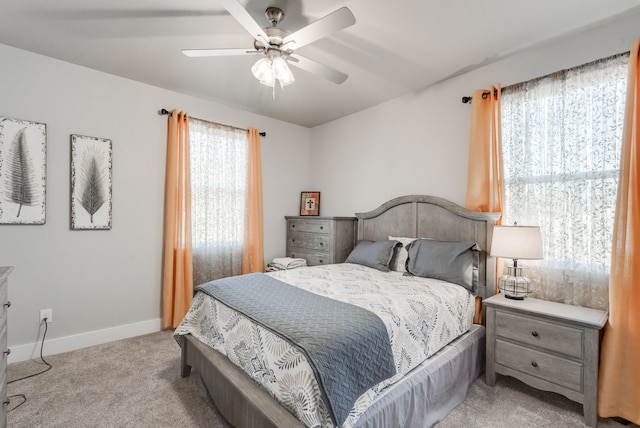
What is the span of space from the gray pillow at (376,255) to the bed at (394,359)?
0.06 metres

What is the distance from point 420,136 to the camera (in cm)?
315

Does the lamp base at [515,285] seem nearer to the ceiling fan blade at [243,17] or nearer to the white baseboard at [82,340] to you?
the ceiling fan blade at [243,17]

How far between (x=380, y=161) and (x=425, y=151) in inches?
23.4

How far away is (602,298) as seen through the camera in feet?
6.52

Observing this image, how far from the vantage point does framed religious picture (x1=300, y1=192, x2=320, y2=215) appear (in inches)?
170

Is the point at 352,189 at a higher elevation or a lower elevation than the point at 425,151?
lower

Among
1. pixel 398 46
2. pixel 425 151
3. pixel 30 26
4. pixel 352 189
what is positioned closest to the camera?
pixel 30 26

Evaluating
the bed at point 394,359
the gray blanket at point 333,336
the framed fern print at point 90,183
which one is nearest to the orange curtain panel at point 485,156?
the bed at point 394,359

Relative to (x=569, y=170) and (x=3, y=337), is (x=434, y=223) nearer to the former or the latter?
(x=569, y=170)

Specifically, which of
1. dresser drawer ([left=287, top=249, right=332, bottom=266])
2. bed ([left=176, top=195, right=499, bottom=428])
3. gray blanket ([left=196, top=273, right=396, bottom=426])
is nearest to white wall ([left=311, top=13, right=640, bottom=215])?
bed ([left=176, top=195, right=499, bottom=428])

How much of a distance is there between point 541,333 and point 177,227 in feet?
11.0

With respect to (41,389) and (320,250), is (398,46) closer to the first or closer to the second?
(320,250)

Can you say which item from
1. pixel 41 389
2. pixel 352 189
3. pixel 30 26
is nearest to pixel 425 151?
pixel 352 189

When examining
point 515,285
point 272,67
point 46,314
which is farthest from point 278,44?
point 46,314
